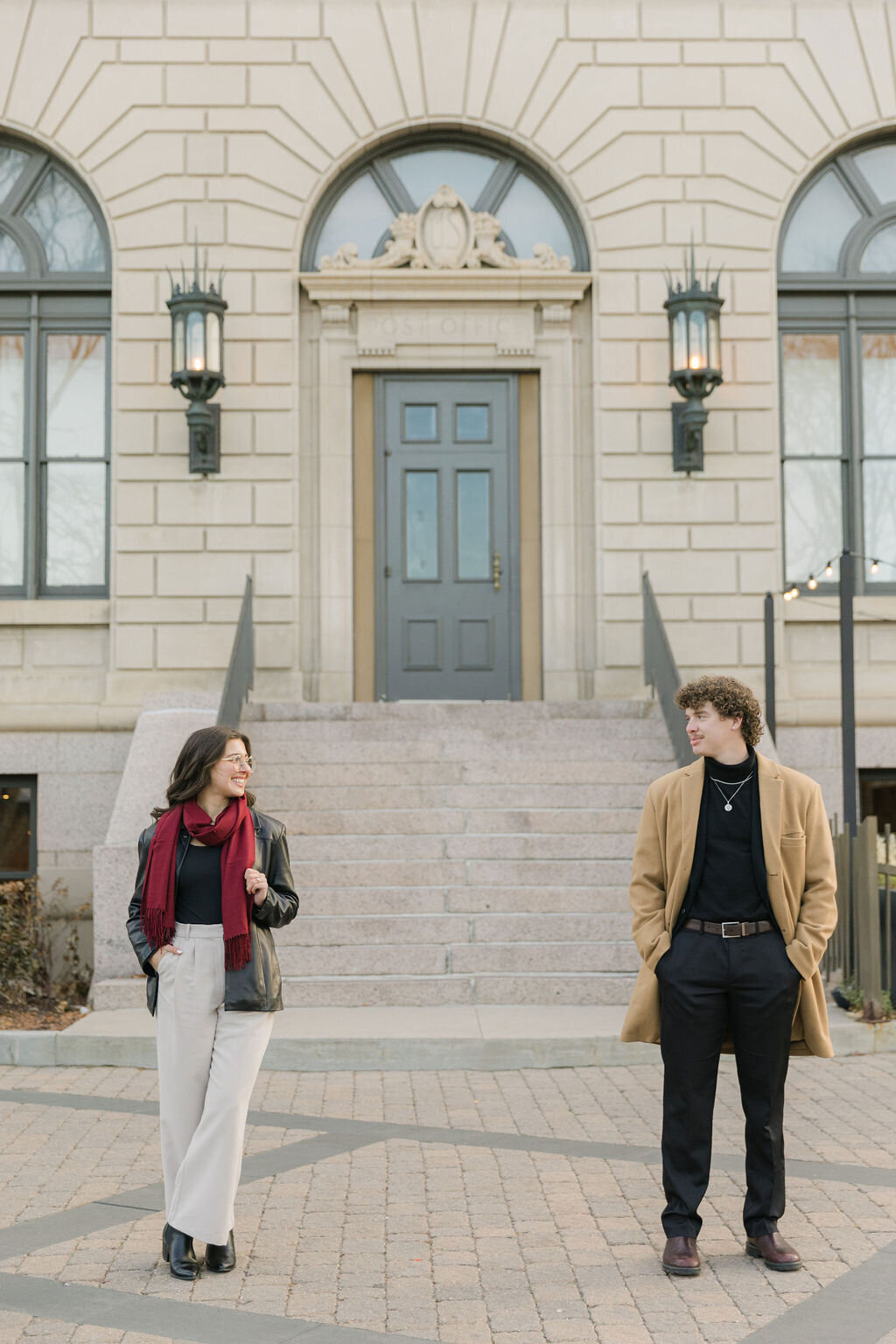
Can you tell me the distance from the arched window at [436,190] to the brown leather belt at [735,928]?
10657 mm

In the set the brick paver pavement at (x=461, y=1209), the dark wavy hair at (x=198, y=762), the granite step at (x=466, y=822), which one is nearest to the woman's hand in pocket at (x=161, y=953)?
the dark wavy hair at (x=198, y=762)

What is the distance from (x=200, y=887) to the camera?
5.23 meters

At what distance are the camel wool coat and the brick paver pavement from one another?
2.70ft

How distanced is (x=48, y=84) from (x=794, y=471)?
8.14 meters

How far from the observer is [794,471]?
14.9 m

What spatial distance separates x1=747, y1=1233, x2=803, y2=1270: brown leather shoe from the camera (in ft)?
16.5

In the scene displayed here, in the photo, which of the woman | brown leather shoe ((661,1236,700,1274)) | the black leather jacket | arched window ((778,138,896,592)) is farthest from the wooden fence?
arched window ((778,138,896,592))

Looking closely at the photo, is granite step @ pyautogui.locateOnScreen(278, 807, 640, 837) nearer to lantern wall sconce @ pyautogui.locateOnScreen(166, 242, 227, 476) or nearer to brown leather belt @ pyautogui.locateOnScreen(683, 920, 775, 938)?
lantern wall sconce @ pyautogui.locateOnScreen(166, 242, 227, 476)

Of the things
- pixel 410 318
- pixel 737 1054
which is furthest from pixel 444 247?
pixel 737 1054

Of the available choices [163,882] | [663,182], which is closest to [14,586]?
[663,182]

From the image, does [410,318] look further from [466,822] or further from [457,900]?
[457,900]

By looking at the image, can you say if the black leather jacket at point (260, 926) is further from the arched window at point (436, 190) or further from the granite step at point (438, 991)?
the arched window at point (436, 190)

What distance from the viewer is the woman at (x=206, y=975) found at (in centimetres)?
501

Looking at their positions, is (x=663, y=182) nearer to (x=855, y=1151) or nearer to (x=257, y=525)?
(x=257, y=525)
